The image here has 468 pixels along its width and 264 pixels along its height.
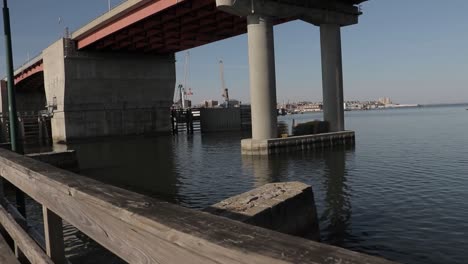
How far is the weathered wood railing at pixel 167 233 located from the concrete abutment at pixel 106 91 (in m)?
54.6

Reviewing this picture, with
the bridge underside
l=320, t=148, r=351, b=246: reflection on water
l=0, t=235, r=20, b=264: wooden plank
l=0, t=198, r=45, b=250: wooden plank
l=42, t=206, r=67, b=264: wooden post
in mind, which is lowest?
l=320, t=148, r=351, b=246: reflection on water

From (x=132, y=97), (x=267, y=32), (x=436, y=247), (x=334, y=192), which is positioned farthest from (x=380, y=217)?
(x=132, y=97)

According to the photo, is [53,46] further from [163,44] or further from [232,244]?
[232,244]

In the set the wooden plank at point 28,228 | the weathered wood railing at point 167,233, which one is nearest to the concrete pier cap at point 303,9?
the wooden plank at point 28,228

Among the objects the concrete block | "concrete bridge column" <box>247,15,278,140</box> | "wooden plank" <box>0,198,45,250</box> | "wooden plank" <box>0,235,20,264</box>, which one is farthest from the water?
"wooden plank" <box>0,235,20,264</box>

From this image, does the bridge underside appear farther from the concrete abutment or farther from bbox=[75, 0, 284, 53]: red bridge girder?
the concrete abutment

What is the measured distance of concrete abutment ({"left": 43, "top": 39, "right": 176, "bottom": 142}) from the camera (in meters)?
54.6

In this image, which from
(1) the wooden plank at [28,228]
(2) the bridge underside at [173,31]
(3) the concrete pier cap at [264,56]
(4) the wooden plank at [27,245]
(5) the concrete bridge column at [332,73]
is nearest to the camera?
(4) the wooden plank at [27,245]

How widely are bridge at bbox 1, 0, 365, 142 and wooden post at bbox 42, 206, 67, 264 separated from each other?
29.5 metres

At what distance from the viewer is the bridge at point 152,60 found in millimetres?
33344

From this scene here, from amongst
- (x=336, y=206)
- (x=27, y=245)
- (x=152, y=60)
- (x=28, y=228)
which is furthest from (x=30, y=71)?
(x=27, y=245)

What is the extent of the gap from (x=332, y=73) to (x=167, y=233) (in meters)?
39.5

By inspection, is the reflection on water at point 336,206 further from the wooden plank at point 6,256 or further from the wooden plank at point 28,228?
the wooden plank at point 6,256

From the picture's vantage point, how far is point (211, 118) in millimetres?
71312
